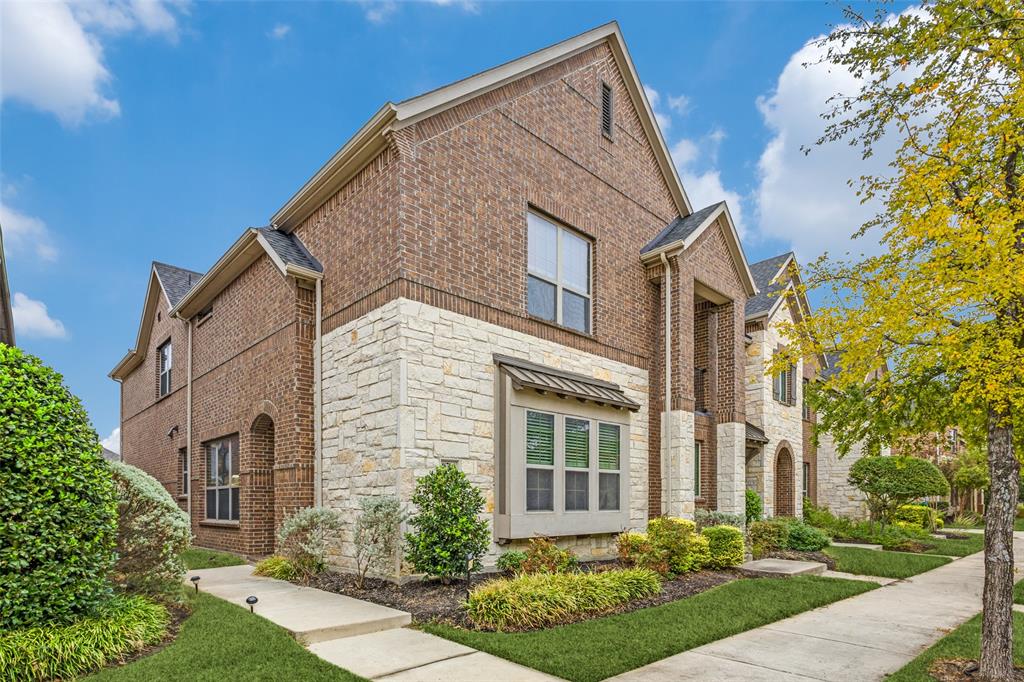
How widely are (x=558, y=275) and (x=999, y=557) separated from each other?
7.64m

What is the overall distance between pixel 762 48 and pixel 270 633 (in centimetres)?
1110

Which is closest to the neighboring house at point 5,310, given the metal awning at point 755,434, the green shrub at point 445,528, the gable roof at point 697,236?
the green shrub at point 445,528

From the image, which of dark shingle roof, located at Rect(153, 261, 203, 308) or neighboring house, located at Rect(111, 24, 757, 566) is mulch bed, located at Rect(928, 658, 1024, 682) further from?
dark shingle roof, located at Rect(153, 261, 203, 308)

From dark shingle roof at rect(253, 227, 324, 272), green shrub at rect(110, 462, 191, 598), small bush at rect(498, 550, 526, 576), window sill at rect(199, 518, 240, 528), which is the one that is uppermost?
dark shingle roof at rect(253, 227, 324, 272)

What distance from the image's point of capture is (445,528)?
28.3ft

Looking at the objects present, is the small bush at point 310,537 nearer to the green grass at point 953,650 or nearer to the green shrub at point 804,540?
the green grass at point 953,650

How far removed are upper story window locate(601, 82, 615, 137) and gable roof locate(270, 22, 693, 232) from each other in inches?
31.5

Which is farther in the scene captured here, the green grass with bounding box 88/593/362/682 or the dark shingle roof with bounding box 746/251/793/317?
the dark shingle roof with bounding box 746/251/793/317

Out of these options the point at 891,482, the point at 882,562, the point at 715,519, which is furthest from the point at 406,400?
the point at 891,482

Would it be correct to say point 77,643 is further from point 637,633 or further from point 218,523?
point 218,523

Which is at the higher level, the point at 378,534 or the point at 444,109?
the point at 444,109

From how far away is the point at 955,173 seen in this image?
6102mm

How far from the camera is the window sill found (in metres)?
13.2

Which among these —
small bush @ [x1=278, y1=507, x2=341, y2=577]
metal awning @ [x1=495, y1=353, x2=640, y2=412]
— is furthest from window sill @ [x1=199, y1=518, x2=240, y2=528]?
metal awning @ [x1=495, y1=353, x2=640, y2=412]
